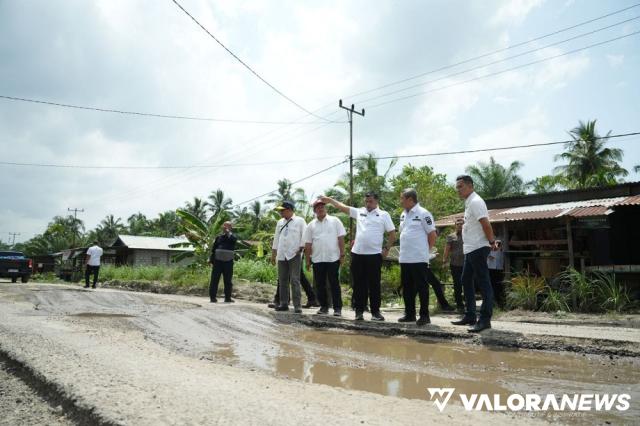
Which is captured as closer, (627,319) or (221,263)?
(627,319)

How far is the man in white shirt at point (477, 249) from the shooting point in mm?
4516

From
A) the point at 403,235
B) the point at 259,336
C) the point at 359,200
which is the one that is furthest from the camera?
the point at 359,200

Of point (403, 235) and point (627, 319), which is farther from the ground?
point (403, 235)

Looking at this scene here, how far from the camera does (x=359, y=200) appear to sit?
1039 inches

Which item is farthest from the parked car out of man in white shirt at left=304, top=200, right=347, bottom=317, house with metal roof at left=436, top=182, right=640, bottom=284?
house with metal roof at left=436, top=182, right=640, bottom=284

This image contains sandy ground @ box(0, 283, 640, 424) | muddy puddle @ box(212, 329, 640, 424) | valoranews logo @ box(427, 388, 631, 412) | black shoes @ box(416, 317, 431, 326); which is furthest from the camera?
black shoes @ box(416, 317, 431, 326)

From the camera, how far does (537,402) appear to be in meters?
2.37

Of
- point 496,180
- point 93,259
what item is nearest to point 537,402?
point 93,259

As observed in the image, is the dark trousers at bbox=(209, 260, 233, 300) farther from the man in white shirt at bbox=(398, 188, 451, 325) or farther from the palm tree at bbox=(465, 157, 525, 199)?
the palm tree at bbox=(465, 157, 525, 199)

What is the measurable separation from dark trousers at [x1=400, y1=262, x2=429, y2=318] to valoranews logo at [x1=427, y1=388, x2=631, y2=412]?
2.50 metres

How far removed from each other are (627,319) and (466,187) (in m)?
4.31

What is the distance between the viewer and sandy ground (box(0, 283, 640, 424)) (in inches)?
77.8

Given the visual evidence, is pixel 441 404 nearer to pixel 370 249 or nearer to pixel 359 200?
pixel 370 249

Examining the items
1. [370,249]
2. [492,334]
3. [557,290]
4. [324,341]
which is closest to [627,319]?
[557,290]
